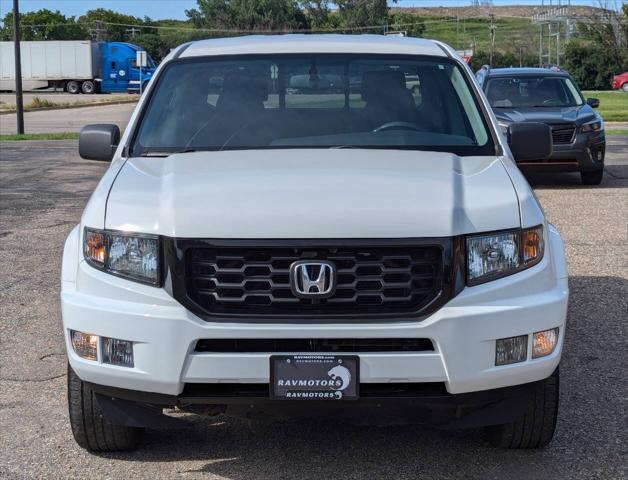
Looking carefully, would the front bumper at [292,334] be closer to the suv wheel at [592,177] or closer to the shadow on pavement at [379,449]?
the shadow on pavement at [379,449]

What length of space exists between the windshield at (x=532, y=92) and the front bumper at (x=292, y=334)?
38.0ft

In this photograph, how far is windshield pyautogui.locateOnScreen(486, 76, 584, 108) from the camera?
15156 mm

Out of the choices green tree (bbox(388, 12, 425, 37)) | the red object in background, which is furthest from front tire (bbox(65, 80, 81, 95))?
green tree (bbox(388, 12, 425, 37))

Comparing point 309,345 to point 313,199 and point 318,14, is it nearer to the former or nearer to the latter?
point 313,199

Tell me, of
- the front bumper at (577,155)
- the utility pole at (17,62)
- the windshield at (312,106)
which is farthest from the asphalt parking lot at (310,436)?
the utility pole at (17,62)

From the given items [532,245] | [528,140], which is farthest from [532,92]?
[532,245]

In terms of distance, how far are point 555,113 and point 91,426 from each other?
11475mm

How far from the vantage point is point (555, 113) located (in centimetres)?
Answer: 1457

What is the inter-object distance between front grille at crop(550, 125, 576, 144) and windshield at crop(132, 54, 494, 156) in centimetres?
903

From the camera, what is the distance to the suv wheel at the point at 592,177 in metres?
14.5

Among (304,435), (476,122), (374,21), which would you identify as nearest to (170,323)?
(304,435)

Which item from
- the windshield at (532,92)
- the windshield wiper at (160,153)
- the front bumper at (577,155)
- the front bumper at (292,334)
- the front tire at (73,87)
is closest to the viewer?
the front bumper at (292,334)

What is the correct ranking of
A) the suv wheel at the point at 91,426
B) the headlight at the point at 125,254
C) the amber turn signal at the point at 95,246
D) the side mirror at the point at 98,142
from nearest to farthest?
the headlight at the point at 125,254 < the amber turn signal at the point at 95,246 < the suv wheel at the point at 91,426 < the side mirror at the point at 98,142

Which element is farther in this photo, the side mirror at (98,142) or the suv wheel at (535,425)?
the side mirror at (98,142)
